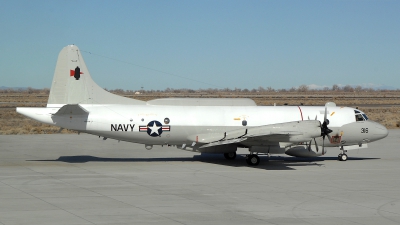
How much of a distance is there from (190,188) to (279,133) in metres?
6.24

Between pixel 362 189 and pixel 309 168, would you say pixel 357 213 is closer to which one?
pixel 362 189

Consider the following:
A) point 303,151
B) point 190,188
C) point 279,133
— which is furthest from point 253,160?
point 190,188

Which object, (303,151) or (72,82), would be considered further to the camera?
(303,151)

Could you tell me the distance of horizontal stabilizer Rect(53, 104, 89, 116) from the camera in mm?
22112

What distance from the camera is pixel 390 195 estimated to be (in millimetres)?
16250

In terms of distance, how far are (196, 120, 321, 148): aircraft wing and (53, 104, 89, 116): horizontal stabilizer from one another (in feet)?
20.8

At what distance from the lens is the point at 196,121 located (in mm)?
23609

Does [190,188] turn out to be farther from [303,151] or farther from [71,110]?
[303,151]

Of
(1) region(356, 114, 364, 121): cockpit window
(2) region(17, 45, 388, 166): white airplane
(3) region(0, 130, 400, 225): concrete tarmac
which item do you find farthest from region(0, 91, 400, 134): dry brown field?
(1) region(356, 114, 364, 121): cockpit window

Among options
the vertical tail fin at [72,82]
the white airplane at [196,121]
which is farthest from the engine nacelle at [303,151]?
the vertical tail fin at [72,82]

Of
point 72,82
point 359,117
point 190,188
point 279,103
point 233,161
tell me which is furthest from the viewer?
point 279,103

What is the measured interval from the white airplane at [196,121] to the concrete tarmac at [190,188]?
1.16m

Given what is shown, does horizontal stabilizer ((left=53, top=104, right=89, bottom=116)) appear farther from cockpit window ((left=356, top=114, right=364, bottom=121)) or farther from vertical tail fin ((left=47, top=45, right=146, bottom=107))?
cockpit window ((left=356, top=114, right=364, bottom=121))

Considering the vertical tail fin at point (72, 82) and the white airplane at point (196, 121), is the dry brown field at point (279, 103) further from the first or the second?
the white airplane at point (196, 121)
